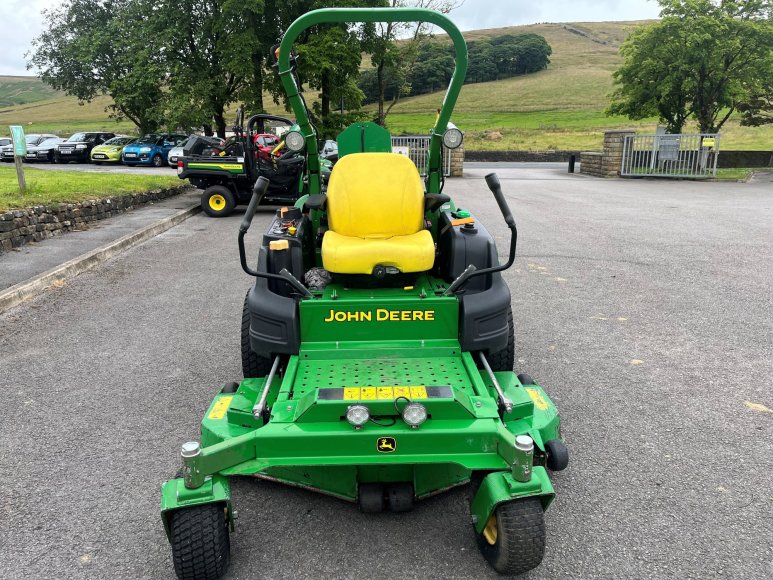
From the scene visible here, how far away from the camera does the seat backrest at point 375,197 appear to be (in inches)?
145

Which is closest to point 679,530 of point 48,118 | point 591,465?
point 591,465

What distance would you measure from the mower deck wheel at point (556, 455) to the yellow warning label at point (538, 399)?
28 centimetres

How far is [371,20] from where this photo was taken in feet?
12.2

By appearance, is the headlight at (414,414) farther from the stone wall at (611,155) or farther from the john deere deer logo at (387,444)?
the stone wall at (611,155)

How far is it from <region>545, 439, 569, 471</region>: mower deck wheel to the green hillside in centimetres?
3269

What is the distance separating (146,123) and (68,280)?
21.6 metres

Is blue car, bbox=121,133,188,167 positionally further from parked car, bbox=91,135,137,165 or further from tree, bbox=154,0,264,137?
tree, bbox=154,0,264,137

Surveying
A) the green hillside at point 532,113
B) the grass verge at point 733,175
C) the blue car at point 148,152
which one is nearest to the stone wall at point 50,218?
the blue car at point 148,152

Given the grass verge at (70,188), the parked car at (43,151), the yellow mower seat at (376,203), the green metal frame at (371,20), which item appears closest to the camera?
the green metal frame at (371,20)

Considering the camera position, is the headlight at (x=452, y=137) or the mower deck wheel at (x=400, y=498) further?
the headlight at (x=452, y=137)

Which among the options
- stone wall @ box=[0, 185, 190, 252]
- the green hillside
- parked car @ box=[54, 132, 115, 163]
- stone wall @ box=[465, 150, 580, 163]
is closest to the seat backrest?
stone wall @ box=[0, 185, 190, 252]

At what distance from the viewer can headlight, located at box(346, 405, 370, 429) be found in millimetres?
2527

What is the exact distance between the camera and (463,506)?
2908 mm

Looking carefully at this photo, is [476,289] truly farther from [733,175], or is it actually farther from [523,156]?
[523,156]
